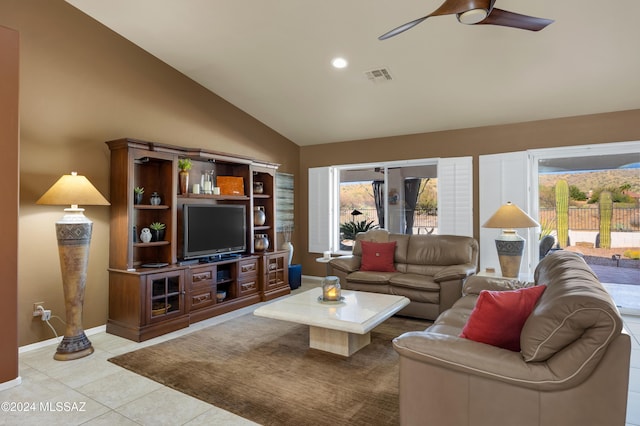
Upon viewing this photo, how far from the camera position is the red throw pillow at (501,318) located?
74.2 inches

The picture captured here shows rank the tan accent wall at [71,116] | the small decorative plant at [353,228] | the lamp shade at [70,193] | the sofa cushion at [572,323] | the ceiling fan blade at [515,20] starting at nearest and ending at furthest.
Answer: the sofa cushion at [572,323] → the ceiling fan blade at [515,20] → the lamp shade at [70,193] → the tan accent wall at [71,116] → the small decorative plant at [353,228]

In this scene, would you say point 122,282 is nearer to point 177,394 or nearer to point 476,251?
point 177,394

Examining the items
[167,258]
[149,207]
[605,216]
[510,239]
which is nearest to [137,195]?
[149,207]

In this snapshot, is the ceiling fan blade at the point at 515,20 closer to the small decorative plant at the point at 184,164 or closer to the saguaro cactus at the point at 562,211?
the saguaro cactus at the point at 562,211

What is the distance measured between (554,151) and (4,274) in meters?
6.00

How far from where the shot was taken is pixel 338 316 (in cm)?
311

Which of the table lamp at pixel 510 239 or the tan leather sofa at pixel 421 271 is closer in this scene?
the table lamp at pixel 510 239

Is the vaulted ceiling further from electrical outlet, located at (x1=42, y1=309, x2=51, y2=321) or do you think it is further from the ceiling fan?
electrical outlet, located at (x1=42, y1=309, x2=51, y2=321)

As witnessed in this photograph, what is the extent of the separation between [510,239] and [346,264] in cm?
201

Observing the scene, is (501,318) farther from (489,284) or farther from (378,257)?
(378,257)

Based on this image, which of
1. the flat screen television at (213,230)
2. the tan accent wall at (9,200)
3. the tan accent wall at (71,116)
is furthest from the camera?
the flat screen television at (213,230)

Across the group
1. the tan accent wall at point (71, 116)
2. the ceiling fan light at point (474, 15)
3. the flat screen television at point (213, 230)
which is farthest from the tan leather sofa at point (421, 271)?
the tan accent wall at point (71, 116)

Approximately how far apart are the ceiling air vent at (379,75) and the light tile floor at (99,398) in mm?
3662

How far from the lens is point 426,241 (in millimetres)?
5109
